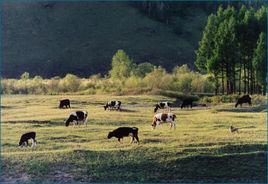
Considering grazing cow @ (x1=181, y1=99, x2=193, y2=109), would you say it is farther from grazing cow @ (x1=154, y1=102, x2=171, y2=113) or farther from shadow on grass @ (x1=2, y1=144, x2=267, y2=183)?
shadow on grass @ (x1=2, y1=144, x2=267, y2=183)

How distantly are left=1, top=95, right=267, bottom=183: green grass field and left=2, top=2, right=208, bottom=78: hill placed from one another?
40.7 ft

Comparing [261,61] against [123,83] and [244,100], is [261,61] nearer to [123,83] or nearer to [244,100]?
[244,100]

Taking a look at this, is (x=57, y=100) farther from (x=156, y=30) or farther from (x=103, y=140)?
(x=156, y=30)

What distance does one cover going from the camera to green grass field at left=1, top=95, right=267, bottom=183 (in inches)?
750

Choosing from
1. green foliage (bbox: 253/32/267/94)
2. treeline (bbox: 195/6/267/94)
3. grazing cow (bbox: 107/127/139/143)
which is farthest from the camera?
treeline (bbox: 195/6/267/94)

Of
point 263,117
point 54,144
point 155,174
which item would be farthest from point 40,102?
point 263,117

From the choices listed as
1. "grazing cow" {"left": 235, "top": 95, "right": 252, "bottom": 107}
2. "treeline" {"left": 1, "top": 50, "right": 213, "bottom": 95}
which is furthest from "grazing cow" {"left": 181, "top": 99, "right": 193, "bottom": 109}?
"grazing cow" {"left": 235, "top": 95, "right": 252, "bottom": 107}

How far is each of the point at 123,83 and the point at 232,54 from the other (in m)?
4.63

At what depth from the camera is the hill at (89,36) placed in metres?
35.5

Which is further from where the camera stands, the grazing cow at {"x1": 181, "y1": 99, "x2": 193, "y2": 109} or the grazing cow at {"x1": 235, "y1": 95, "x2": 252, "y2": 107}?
the grazing cow at {"x1": 235, "y1": 95, "x2": 252, "y2": 107}

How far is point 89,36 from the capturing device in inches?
1555

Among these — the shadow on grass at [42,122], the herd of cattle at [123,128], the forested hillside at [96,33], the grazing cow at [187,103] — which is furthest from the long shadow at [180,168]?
the forested hillside at [96,33]

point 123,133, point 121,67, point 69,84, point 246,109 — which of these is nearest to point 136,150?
point 123,133

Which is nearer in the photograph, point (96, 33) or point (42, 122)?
point (42, 122)
